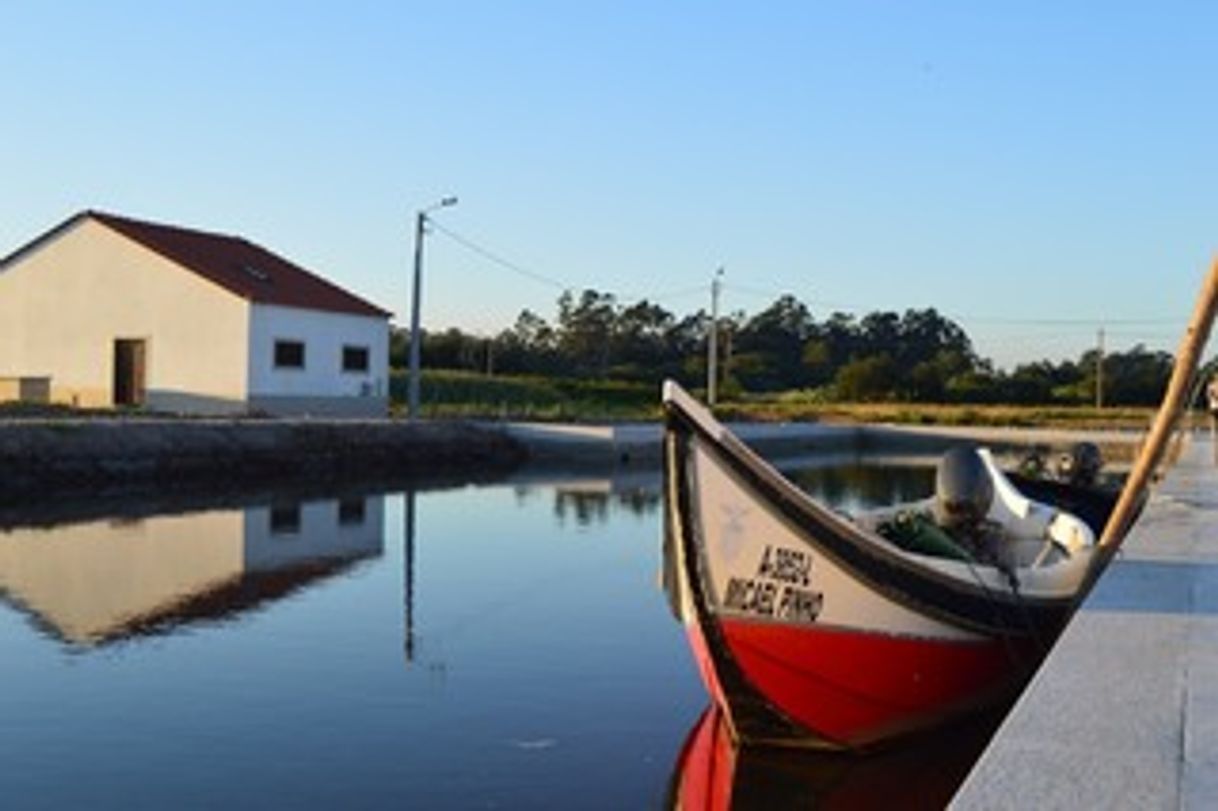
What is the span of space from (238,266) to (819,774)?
31.5 m

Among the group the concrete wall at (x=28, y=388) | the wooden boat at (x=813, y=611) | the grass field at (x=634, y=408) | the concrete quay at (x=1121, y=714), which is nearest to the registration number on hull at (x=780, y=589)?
the wooden boat at (x=813, y=611)

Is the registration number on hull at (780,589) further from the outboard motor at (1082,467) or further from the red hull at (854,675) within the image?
the outboard motor at (1082,467)

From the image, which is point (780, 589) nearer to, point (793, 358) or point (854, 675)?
point (854, 675)

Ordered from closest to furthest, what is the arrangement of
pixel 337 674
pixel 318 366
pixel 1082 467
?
pixel 337 674 → pixel 1082 467 → pixel 318 366

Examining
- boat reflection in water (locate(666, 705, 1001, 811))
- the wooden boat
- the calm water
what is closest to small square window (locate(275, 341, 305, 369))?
the calm water

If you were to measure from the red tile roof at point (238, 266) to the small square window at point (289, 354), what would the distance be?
92cm

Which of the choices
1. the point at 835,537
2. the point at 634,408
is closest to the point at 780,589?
the point at 835,537

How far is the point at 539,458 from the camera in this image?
36375mm

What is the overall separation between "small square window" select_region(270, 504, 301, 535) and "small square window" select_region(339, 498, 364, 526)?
611 mm

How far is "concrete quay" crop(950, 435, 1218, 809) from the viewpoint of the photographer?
14.1 ft

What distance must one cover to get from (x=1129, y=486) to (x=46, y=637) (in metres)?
7.64

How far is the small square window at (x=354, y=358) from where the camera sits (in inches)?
1501

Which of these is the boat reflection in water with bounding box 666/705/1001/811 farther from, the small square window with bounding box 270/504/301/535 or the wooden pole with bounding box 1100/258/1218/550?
the small square window with bounding box 270/504/301/535

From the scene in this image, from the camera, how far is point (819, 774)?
8305mm
